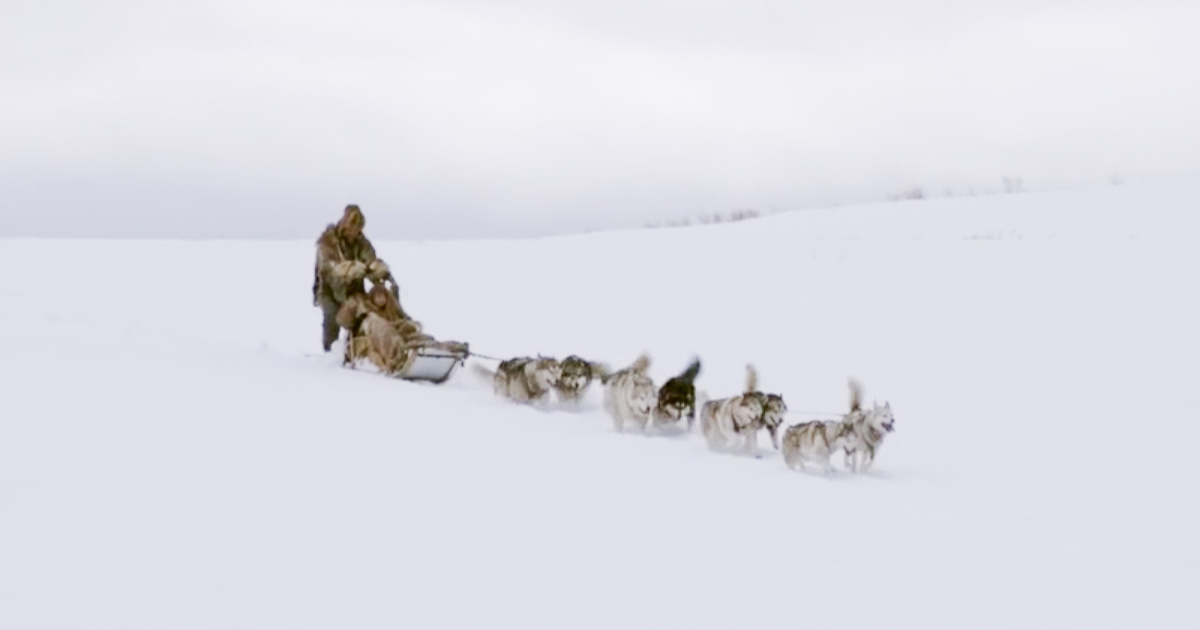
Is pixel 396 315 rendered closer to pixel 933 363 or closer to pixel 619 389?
pixel 619 389

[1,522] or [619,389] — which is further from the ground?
[619,389]

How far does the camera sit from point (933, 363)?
10.8 m

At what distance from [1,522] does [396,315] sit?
6161 mm

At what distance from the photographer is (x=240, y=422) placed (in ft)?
20.9

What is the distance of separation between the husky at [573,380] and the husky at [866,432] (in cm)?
218

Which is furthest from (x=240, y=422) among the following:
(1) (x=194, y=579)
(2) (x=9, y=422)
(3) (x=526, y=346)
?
(3) (x=526, y=346)

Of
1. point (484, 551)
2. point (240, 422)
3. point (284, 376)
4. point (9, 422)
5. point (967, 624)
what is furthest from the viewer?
point (284, 376)

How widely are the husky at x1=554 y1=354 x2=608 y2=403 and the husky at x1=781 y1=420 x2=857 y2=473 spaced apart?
6.75ft

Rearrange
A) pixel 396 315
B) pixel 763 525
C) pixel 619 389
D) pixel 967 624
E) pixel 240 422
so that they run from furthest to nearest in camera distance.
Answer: pixel 396 315
pixel 619 389
pixel 240 422
pixel 763 525
pixel 967 624

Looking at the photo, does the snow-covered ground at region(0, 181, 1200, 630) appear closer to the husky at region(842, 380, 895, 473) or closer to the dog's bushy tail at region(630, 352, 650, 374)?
the husky at region(842, 380, 895, 473)

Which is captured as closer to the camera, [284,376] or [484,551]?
[484,551]

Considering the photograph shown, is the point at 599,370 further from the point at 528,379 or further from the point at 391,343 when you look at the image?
the point at 391,343

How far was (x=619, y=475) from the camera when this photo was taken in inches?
245

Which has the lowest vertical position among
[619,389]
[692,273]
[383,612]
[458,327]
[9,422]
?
[383,612]
